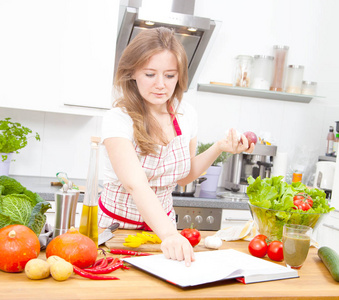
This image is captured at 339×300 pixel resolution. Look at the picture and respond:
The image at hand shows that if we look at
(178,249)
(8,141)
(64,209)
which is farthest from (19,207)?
(8,141)

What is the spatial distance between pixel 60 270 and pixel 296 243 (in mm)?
685

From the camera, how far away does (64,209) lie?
4.36ft

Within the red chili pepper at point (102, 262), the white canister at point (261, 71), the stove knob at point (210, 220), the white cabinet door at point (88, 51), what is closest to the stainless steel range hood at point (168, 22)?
the white cabinet door at point (88, 51)

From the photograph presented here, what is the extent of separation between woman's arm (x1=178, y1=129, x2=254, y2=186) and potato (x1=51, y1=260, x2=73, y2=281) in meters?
0.83

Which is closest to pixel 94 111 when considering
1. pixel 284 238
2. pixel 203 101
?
pixel 203 101

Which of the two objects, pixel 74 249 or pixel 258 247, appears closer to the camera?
pixel 74 249

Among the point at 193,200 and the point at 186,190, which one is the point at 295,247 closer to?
the point at 193,200

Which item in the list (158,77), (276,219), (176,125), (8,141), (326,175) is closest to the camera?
(276,219)

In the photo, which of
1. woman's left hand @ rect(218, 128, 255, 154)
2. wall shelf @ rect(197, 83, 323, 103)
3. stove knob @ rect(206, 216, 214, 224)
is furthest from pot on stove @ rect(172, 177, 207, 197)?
woman's left hand @ rect(218, 128, 255, 154)

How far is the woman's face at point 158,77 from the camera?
177 cm

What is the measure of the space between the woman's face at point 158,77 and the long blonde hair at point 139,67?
0.02m

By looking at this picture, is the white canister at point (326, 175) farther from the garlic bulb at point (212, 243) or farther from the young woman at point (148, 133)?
the garlic bulb at point (212, 243)

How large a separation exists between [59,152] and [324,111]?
2139mm

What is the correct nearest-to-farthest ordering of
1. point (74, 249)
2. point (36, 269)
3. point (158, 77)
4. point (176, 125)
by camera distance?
point (36, 269)
point (74, 249)
point (158, 77)
point (176, 125)
